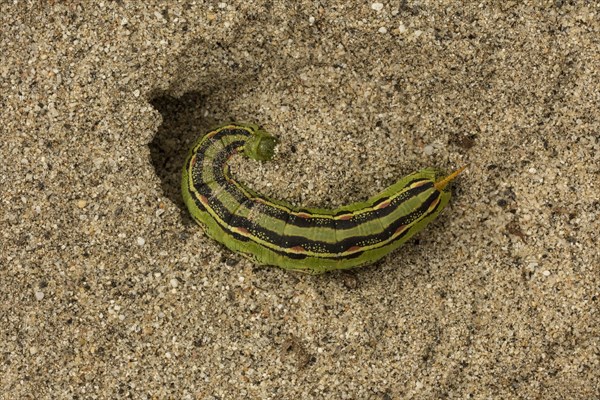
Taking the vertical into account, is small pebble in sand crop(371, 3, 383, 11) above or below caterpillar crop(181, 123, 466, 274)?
above

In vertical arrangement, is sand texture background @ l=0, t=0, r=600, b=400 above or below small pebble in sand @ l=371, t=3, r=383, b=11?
below

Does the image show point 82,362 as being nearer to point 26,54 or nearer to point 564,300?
point 26,54

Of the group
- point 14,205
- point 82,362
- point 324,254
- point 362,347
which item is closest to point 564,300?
point 362,347

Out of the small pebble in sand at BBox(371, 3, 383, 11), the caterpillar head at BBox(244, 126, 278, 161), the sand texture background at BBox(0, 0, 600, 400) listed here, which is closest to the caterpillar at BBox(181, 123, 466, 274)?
the caterpillar head at BBox(244, 126, 278, 161)

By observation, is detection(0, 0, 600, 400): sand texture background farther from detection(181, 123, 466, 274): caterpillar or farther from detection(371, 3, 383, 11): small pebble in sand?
detection(181, 123, 466, 274): caterpillar

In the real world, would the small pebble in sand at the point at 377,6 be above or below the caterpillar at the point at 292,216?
above

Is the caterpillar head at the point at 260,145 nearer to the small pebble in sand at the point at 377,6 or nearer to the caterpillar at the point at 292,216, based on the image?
the caterpillar at the point at 292,216

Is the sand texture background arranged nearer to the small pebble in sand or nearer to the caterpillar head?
the small pebble in sand

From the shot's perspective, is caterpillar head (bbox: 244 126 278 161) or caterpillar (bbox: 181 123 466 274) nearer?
caterpillar (bbox: 181 123 466 274)

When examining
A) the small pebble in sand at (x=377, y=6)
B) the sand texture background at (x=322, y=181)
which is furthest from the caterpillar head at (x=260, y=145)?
the small pebble in sand at (x=377, y=6)
